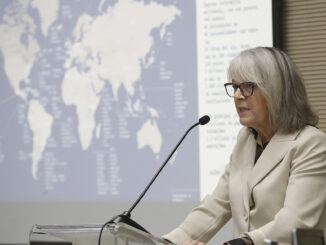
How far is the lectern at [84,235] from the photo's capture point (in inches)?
76.0

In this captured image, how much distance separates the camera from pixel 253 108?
245cm

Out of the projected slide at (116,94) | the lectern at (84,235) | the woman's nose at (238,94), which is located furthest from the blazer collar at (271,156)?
the projected slide at (116,94)

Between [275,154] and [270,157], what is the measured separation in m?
0.02

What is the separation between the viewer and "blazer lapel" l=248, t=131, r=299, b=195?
7.86 ft

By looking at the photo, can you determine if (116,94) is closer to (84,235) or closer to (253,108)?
(253,108)

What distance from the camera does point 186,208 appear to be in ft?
13.0

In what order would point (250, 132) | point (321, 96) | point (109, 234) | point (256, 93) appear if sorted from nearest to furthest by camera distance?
1. point (109, 234)
2. point (256, 93)
3. point (250, 132)
4. point (321, 96)

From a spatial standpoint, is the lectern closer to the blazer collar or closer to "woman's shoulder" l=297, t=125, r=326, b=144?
the blazer collar

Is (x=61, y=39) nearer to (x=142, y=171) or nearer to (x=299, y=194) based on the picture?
(x=142, y=171)

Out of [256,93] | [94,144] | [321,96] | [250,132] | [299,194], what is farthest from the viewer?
[94,144]

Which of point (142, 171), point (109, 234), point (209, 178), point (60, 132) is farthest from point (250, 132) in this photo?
point (60, 132)

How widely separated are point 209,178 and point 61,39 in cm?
138

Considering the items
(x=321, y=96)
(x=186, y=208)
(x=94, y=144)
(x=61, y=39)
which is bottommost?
(x=186, y=208)

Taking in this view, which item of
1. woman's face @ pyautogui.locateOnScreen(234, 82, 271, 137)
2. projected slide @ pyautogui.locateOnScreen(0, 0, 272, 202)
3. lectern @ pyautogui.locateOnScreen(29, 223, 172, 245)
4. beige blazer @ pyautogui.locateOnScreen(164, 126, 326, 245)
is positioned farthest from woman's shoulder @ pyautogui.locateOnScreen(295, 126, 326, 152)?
projected slide @ pyautogui.locateOnScreen(0, 0, 272, 202)
